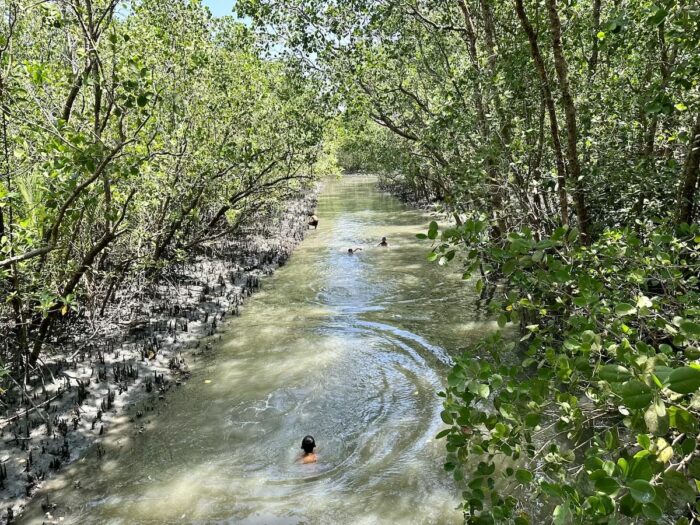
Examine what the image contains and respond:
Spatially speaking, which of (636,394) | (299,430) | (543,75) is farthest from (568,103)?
(299,430)

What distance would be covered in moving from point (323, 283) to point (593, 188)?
332 inches

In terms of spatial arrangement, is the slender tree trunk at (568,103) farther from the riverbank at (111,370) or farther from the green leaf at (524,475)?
the riverbank at (111,370)

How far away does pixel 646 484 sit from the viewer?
1.22 metres

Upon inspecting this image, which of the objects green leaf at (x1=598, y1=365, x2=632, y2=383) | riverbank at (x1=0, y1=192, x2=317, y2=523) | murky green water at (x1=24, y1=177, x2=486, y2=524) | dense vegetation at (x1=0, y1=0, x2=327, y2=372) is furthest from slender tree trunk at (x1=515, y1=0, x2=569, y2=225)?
riverbank at (x1=0, y1=192, x2=317, y2=523)

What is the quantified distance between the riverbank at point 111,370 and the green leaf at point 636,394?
565 centimetres

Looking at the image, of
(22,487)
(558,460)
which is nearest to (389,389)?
(22,487)

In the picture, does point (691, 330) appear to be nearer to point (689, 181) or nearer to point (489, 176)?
point (689, 181)

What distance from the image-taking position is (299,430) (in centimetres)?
653

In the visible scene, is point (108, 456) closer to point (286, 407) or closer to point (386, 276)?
point (286, 407)

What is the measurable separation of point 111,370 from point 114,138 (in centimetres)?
370

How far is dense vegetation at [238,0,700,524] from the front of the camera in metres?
1.63

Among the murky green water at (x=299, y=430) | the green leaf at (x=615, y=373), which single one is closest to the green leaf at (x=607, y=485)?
the green leaf at (x=615, y=373)

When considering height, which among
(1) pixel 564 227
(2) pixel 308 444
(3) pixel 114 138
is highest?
(3) pixel 114 138

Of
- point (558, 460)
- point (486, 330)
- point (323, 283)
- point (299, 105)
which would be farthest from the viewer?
point (323, 283)
